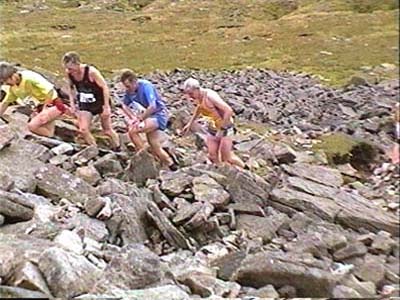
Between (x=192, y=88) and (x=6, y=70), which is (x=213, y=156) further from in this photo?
(x=6, y=70)

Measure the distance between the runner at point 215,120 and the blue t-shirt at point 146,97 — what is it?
125mm

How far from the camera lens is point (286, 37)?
10.6ft

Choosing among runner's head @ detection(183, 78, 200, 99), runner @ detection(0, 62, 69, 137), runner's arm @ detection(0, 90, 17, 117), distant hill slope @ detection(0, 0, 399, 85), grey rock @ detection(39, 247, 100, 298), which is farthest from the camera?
runner's arm @ detection(0, 90, 17, 117)

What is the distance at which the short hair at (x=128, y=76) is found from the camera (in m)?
2.95

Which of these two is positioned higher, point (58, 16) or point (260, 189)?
point (58, 16)

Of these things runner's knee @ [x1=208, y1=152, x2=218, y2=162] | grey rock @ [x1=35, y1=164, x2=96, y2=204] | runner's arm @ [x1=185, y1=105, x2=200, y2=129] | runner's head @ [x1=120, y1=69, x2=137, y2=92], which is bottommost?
runner's knee @ [x1=208, y1=152, x2=218, y2=162]

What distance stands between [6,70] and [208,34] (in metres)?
0.81

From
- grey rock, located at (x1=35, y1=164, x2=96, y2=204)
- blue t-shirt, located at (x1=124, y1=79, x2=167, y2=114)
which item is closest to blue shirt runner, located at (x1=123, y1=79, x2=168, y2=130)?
blue t-shirt, located at (x1=124, y1=79, x2=167, y2=114)

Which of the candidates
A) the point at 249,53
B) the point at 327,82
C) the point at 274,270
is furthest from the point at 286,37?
the point at 274,270

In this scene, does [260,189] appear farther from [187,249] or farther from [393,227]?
[393,227]

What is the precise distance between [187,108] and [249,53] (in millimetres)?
367

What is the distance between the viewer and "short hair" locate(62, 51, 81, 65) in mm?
2920

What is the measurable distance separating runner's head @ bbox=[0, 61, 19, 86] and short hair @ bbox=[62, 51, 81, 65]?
338mm

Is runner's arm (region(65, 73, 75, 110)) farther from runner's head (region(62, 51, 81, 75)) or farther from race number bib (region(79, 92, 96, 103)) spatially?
runner's head (region(62, 51, 81, 75))
